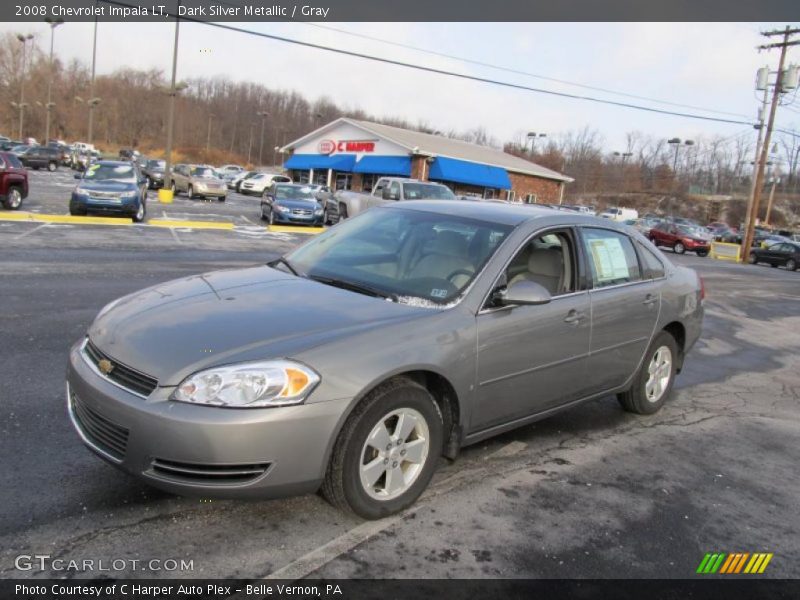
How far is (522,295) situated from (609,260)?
1.42 metres

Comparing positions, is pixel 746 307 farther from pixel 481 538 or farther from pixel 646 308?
pixel 481 538

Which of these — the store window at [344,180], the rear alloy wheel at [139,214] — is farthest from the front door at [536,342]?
the store window at [344,180]

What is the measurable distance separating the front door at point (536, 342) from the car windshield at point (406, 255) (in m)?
0.24

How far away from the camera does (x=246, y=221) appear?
23.0 m

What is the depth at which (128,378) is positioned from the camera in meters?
2.95

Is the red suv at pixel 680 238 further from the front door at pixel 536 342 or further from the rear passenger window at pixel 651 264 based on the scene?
the front door at pixel 536 342

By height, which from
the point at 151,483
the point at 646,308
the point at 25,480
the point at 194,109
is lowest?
the point at 25,480

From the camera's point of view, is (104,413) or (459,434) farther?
(459,434)

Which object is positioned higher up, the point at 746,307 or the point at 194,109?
the point at 194,109

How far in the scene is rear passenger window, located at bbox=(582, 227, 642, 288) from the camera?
4533mm

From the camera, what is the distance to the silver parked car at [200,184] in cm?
3350

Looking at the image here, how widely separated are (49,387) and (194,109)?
367ft

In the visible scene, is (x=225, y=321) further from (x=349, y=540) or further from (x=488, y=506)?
(x=488, y=506)

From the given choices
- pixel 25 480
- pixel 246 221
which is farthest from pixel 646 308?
pixel 246 221
